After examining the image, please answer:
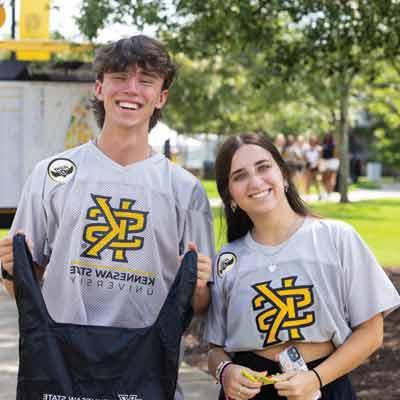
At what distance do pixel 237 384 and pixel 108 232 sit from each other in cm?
65

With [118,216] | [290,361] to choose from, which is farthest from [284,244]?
[118,216]

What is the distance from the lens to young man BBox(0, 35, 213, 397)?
3344mm

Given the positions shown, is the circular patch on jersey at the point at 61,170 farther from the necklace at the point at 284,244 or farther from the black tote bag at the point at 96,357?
the necklace at the point at 284,244

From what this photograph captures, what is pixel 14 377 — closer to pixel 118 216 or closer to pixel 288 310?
pixel 118 216

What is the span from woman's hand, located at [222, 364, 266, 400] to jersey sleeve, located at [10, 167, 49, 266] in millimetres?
744

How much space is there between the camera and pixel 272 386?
3.37 meters

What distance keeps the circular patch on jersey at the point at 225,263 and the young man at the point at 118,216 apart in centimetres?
5

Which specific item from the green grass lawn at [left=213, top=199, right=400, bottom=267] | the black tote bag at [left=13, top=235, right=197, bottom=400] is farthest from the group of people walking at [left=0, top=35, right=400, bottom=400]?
the green grass lawn at [left=213, top=199, right=400, bottom=267]

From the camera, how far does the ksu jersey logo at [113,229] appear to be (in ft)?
10.9

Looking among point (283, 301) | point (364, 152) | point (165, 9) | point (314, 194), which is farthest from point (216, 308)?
point (364, 152)

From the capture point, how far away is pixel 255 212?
3461 millimetres

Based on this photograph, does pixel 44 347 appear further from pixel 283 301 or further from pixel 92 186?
pixel 283 301

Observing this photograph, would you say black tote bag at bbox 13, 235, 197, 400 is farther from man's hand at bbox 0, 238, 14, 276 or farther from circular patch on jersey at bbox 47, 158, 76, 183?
circular patch on jersey at bbox 47, 158, 76, 183

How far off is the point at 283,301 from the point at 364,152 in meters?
78.6
